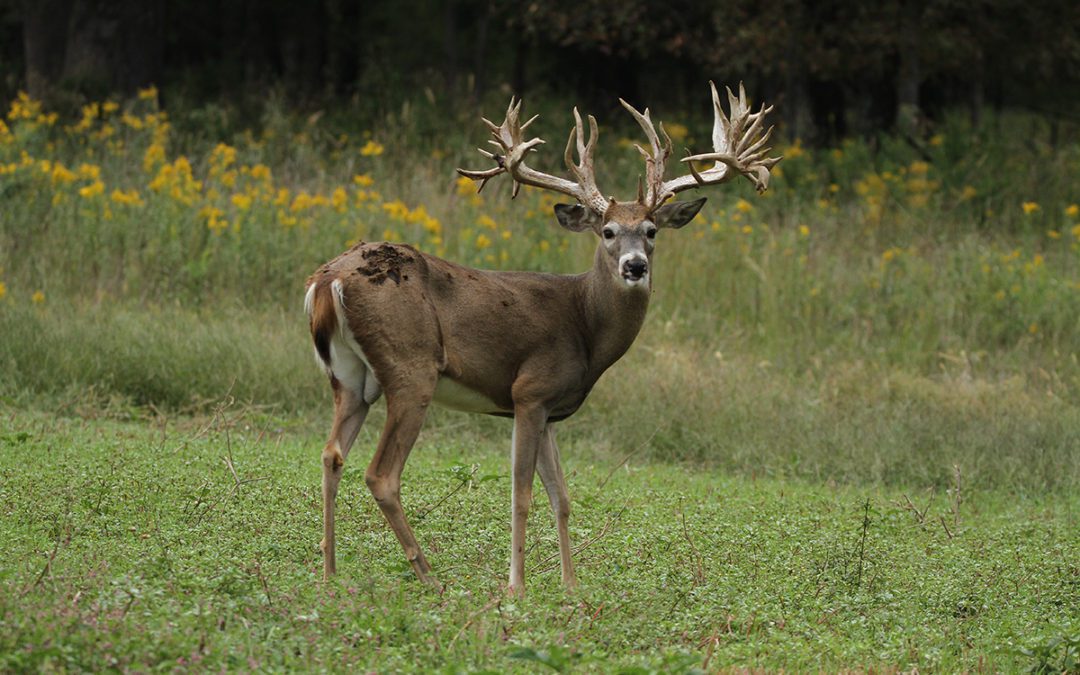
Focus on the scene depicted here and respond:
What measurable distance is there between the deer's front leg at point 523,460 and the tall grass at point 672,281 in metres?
3.56

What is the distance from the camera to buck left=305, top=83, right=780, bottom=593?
610 centimetres

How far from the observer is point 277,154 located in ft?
50.6

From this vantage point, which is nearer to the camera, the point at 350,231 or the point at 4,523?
the point at 4,523

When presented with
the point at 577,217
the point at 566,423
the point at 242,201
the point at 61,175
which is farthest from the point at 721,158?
the point at 61,175

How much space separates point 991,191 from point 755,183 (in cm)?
929

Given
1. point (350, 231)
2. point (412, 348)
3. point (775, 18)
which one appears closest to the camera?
point (412, 348)

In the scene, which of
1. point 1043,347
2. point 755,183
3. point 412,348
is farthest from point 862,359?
point 412,348

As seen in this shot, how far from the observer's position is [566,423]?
10297 millimetres

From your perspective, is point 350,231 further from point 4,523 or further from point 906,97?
point 906,97

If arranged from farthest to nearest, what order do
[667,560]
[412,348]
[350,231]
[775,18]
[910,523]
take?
[775,18]
[350,231]
[910,523]
[667,560]
[412,348]

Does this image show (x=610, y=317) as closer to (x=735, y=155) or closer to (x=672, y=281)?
(x=735, y=155)

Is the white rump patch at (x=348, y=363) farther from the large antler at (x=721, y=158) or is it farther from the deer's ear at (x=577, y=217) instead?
the large antler at (x=721, y=158)

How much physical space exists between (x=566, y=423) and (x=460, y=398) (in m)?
3.90

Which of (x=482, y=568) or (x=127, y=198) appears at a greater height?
(x=127, y=198)
